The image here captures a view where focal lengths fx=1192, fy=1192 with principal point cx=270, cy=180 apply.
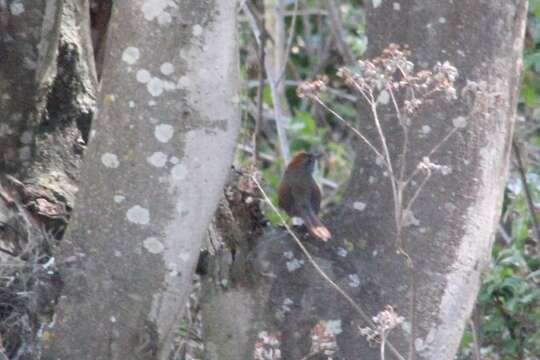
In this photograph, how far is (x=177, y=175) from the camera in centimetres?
280

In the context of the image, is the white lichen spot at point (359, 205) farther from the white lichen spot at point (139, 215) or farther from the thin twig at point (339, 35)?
the thin twig at point (339, 35)

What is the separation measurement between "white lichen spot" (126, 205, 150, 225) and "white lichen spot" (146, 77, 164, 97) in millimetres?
270

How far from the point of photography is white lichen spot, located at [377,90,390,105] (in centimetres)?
313

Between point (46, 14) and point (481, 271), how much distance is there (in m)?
1.48

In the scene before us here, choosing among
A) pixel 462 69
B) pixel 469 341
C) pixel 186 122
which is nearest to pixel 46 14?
pixel 186 122

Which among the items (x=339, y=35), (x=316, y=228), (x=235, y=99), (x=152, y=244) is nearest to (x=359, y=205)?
(x=316, y=228)

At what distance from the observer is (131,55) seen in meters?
2.82

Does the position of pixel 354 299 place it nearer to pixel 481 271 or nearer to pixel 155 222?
pixel 481 271

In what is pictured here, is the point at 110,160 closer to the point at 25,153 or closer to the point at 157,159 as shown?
the point at 157,159

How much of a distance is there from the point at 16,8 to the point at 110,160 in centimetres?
90

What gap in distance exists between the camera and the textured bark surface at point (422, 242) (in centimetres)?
304

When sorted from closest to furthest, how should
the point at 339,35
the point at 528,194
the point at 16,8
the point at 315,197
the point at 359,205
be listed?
the point at 359,205 → the point at 16,8 → the point at 315,197 → the point at 528,194 → the point at 339,35

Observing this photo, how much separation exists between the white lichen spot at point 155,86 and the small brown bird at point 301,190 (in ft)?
2.15

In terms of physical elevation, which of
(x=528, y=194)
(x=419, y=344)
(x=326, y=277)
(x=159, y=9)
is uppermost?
(x=159, y=9)
